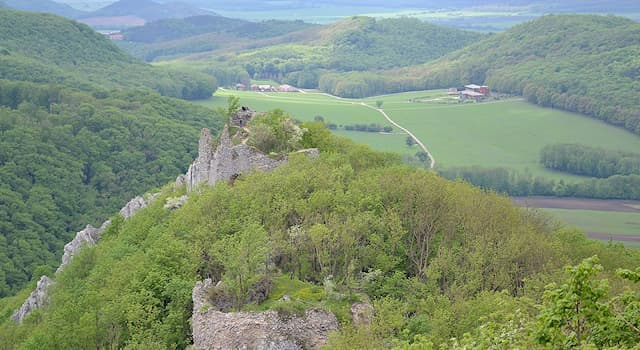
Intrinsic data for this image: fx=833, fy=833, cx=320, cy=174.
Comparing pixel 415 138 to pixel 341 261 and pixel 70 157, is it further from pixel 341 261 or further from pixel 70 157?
pixel 341 261

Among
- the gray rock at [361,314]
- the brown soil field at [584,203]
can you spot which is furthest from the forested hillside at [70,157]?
the brown soil field at [584,203]

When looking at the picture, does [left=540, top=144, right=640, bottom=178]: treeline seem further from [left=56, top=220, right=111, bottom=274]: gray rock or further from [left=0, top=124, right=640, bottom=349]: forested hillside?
[left=56, top=220, right=111, bottom=274]: gray rock

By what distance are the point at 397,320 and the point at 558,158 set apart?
113519mm

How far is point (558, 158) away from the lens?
463 feet

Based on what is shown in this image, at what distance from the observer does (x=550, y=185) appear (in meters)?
129

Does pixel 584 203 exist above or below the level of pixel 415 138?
below

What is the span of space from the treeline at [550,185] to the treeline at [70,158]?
46.7 m

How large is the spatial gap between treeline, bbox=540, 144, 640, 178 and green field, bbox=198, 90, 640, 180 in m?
2.37

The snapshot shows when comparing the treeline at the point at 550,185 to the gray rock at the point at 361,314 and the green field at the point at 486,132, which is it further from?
the gray rock at the point at 361,314

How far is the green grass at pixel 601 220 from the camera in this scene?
103 m

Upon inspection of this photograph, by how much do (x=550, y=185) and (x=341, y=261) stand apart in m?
94.0

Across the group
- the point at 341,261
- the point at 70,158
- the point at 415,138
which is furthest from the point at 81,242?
the point at 415,138

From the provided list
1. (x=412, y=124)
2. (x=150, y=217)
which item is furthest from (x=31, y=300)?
(x=412, y=124)

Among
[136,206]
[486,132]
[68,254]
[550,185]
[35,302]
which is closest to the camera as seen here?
[35,302]
